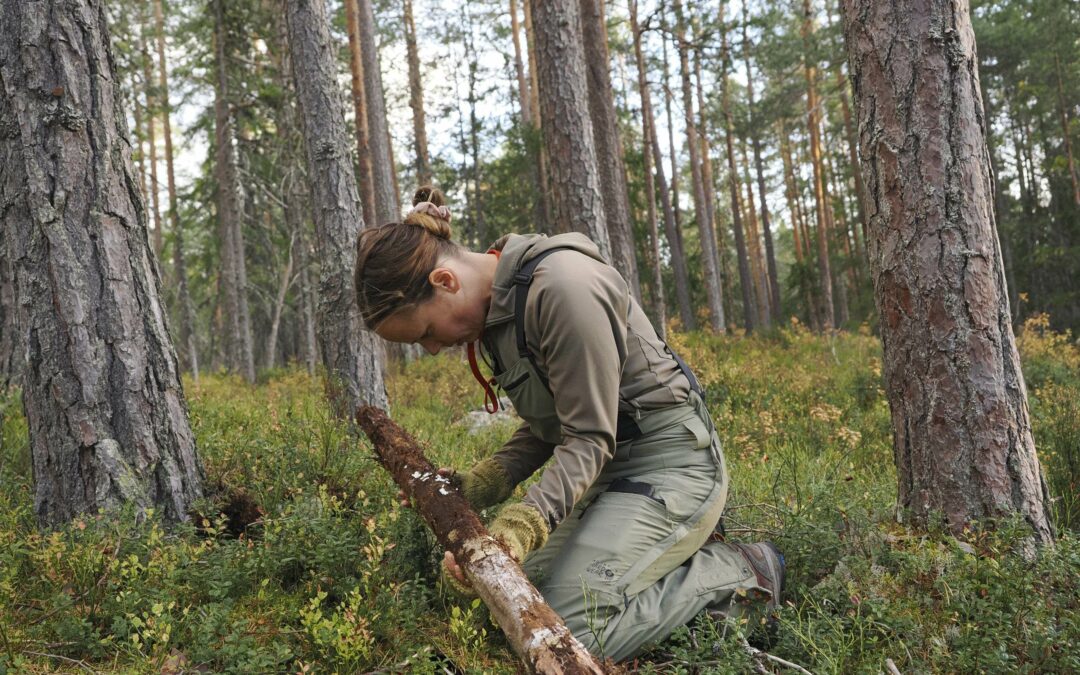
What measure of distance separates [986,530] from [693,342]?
8835 millimetres

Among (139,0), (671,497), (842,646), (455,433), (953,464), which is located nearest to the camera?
(842,646)

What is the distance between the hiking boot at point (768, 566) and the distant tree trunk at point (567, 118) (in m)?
4.56

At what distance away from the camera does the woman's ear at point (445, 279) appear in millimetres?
2795

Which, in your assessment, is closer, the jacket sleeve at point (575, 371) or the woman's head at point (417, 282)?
the jacket sleeve at point (575, 371)

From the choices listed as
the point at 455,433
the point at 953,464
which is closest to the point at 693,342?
the point at 455,433

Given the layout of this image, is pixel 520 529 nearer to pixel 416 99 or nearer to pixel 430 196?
pixel 430 196

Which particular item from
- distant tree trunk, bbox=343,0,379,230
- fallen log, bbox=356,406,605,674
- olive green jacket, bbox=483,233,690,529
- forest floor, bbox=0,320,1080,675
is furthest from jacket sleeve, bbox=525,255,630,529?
distant tree trunk, bbox=343,0,379,230

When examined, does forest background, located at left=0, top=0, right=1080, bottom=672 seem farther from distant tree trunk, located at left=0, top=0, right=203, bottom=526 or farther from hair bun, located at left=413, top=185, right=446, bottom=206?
hair bun, located at left=413, top=185, right=446, bottom=206

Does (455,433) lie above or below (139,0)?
below

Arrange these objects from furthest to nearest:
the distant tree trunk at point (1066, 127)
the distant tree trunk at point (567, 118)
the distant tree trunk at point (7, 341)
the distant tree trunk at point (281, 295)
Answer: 1. the distant tree trunk at point (1066, 127)
2. the distant tree trunk at point (281, 295)
3. the distant tree trunk at point (567, 118)
4. the distant tree trunk at point (7, 341)

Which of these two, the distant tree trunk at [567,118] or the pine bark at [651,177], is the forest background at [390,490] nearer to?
the pine bark at [651,177]

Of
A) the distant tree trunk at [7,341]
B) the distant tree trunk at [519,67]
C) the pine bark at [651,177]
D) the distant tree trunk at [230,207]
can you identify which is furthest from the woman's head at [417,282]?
the distant tree trunk at [519,67]

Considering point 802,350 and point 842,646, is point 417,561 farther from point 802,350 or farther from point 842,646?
point 802,350

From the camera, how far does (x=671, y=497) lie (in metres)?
2.85
